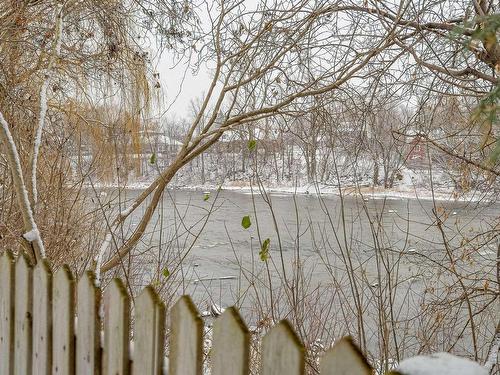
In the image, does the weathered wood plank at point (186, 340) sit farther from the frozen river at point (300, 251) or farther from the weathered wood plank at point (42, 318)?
the frozen river at point (300, 251)

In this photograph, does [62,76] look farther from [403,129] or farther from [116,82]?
[403,129]

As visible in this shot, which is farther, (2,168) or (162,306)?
(2,168)

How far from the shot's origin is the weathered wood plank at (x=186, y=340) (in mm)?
855

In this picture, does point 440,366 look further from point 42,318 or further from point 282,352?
point 42,318

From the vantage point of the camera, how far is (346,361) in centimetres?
66

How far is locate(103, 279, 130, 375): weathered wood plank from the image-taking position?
103 centimetres

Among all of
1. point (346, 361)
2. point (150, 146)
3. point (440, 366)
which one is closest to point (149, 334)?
point (346, 361)

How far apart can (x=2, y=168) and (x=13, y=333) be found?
7.15 ft

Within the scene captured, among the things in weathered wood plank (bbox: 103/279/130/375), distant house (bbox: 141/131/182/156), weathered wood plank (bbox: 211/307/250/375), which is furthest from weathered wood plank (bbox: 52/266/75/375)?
distant house (bbox: 141/131/182/156)

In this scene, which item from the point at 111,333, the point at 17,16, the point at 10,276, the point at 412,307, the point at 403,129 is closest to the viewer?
the point at 111,333

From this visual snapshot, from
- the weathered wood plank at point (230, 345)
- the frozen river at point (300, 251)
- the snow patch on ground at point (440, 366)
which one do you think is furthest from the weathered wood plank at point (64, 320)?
the frozen river at point (300, 251)

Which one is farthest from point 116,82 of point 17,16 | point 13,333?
point 13,333

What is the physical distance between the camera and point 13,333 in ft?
4.75

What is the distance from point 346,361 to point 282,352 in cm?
11
